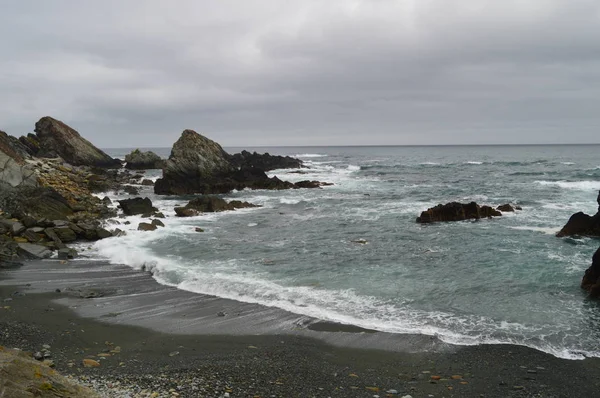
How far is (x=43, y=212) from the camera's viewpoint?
2458cm

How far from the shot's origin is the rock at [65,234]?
2178 cm

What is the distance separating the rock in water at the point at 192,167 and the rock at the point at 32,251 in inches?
1031

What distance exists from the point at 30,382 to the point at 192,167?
4619 cm

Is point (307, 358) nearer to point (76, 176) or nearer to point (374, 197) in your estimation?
point (374, 197)

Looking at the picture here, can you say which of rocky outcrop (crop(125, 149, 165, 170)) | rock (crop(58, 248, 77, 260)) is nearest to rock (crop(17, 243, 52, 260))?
rock (crop(58, 248, 77, 260))

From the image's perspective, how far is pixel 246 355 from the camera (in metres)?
9.92

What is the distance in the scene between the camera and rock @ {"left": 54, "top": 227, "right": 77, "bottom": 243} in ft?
71.5

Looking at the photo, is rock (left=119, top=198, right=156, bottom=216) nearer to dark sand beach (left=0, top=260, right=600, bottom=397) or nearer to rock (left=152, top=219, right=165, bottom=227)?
rock (left=152, top=219, right=165, bottom=227)

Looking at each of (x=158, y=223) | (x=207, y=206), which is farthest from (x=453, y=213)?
(x=158, y=223)

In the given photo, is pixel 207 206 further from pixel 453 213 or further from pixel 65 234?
pixel 453 213

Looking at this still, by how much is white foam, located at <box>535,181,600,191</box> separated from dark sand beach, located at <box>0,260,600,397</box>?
43.7 meters

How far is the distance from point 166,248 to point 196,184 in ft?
87.7

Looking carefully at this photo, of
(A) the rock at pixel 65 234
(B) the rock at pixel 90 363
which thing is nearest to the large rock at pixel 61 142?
(A) the rock at pixel 65 234

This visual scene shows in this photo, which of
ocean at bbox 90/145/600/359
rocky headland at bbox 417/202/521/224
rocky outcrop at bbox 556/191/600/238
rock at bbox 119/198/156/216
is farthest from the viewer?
rock at bbox 119/198/156/216
